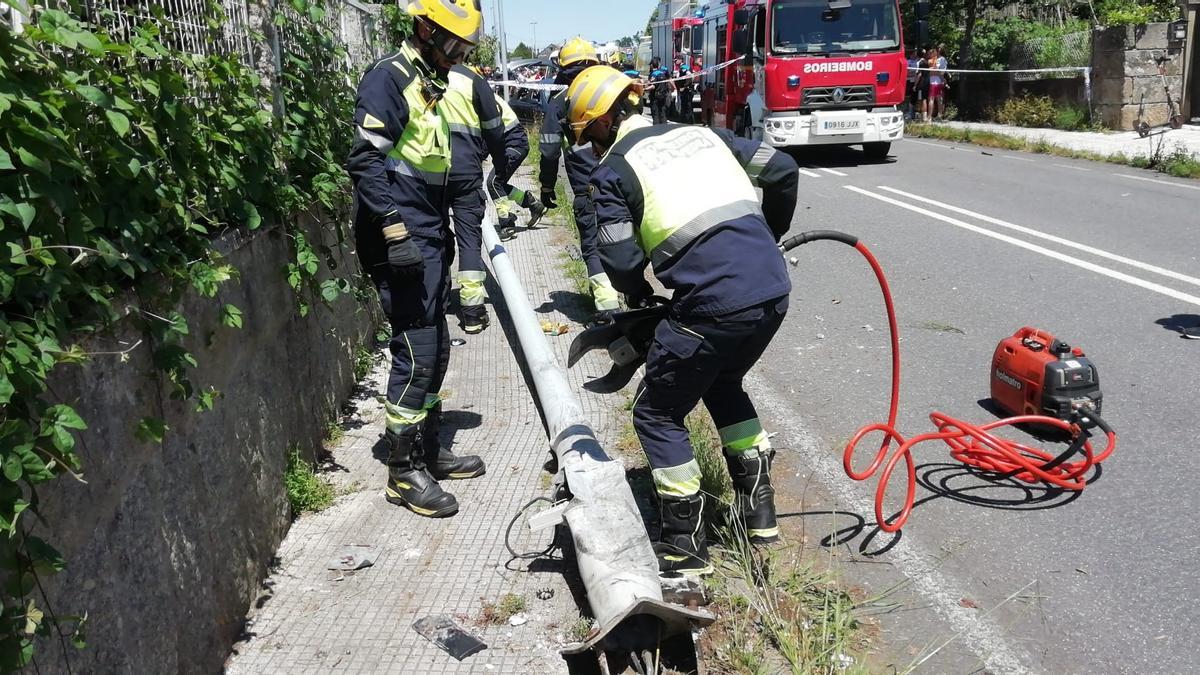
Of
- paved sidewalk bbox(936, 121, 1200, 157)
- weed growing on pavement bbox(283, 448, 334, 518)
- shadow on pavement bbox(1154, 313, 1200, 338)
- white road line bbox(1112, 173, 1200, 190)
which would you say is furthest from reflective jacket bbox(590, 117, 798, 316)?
paved sidewalk bbox(936, 121, 1200, 157)

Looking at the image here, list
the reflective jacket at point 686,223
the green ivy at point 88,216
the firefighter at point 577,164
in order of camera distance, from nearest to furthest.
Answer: the green ivy at point 88,216 → the reflective jacket at point 686,223 → the firefighter at point 577,164

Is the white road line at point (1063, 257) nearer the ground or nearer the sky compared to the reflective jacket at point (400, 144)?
nearer the ground

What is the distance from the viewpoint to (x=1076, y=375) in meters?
4.58

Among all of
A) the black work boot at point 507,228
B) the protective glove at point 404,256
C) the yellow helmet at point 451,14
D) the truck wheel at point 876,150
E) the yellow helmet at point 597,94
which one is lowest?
the black work boot at point 507,228

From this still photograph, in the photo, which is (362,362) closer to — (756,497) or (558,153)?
(558,153)

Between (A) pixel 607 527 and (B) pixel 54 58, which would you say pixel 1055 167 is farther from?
(B) pixel 54 58

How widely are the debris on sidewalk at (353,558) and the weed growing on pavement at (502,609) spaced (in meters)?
0.60

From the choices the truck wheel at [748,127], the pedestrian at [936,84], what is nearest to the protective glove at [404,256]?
the truck wheel at [748,127]

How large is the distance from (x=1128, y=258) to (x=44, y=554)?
8.44 m

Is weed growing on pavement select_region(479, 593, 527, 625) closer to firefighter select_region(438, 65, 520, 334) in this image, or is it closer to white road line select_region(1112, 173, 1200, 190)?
firefighter select_region(438, 65, 520, 334)

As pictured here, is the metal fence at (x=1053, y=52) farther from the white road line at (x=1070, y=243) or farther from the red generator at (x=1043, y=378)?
the red generator at (x=1043, y=378)

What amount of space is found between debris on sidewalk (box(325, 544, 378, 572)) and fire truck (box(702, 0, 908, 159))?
13.6 metres

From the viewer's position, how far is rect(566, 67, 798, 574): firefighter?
336 cm

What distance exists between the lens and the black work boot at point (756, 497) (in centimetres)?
384
